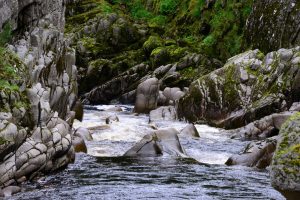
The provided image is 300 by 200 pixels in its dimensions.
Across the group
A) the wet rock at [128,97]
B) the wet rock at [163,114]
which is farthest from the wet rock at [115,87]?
the wet rock at [163,114]

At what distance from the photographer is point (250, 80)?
86.8ft

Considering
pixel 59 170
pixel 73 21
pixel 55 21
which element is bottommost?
pixel 59 170

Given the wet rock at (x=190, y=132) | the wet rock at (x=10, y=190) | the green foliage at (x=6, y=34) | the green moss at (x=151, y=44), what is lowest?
the wet rock at (x=10, y=190)

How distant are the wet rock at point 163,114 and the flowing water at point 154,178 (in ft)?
23.1

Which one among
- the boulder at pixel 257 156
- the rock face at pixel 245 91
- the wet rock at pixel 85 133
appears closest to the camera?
the boulder at pixel 257 156

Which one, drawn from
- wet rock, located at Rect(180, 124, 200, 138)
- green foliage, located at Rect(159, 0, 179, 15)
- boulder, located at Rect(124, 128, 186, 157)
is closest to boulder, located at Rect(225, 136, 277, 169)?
boulder, located at Rect(124, 128, 186, 157)

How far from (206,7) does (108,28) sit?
810 centimetres

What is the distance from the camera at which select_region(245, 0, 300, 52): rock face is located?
31.3 m

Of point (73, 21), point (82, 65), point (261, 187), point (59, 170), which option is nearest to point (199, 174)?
point (261, 187)

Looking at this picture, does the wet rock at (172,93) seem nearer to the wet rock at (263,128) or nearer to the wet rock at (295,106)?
the wet rock at (295,106)

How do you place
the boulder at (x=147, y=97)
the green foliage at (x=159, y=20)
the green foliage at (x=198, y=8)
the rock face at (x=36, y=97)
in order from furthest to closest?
the green foliage at (x=159, y=20), the green foliage at (x=198, y=8), the boulder at (x=147, y=97), the rock face at (x=36, y=97)

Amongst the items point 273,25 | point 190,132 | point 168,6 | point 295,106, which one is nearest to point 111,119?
point 190,132

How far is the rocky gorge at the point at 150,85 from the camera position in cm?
1340

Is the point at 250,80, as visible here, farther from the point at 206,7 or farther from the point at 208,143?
the point at 206,7
